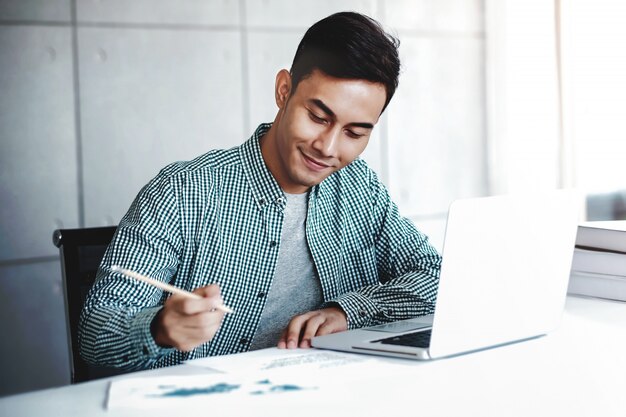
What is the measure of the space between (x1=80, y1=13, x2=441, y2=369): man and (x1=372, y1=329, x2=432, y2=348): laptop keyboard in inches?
6.4

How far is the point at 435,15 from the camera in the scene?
13.6 ft

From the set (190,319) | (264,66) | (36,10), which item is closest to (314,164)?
(190,319)

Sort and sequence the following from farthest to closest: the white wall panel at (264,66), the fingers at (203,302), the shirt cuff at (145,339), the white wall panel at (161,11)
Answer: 1. the white wall panel at (264,66)
2. the white wall panel at (161,11)
3. the shirt cuff at (145,339)
4. the fingers at (203,302)

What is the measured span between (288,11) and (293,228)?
205 cm

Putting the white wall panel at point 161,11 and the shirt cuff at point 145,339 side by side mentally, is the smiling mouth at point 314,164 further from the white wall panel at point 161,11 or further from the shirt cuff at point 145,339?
the white wall panel at point 161,11

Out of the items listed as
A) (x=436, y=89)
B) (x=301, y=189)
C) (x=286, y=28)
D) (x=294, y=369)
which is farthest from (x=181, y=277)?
(x=436, y=89)

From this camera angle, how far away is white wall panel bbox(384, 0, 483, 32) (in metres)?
4.01

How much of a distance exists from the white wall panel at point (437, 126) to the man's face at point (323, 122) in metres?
2.30

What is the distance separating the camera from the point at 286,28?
3648mm

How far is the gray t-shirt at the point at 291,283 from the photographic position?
1802 millimetres

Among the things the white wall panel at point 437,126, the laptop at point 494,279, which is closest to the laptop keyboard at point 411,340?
the laptop at point 494,279

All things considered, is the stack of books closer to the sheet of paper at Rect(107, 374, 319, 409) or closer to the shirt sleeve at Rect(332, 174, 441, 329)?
the shirt sleeve at Rect(332, 174, 441, 329)

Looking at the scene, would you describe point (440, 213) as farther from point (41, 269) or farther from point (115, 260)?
point (115, 260)

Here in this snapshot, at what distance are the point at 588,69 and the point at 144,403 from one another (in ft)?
13.0
